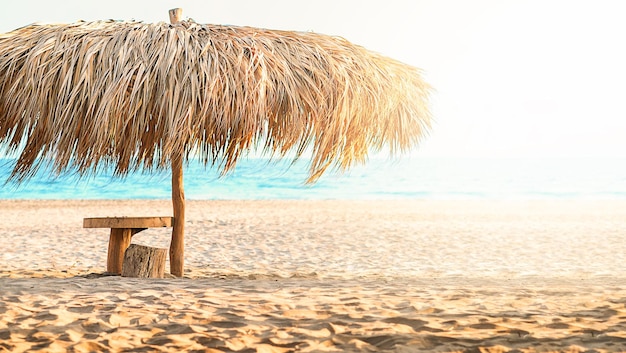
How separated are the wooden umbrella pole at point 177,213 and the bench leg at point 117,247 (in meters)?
0.37

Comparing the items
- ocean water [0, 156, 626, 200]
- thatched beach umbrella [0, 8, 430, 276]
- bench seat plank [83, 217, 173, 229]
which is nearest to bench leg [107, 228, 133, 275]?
bench seat plank [83, 217, 173, 229]

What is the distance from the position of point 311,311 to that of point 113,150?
1.78 m

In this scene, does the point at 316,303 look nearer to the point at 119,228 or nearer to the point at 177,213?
the point at 177,213

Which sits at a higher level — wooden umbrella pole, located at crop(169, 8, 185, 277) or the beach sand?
wooden umbrella pole, located at crop(169, 8, 185, 277)

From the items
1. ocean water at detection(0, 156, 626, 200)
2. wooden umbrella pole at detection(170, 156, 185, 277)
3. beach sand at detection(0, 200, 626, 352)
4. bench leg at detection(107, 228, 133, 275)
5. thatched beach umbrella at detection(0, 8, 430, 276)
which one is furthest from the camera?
ocean water at detection(0, 156, 626, 200)

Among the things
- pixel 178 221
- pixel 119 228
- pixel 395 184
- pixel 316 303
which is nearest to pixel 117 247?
pixel 119 228

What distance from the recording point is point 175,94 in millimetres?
4098

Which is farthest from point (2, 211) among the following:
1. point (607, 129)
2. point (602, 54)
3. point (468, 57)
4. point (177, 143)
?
point (607, 129)

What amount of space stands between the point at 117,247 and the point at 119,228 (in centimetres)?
19

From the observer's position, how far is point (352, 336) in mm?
3062

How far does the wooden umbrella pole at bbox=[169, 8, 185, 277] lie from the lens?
197 inches

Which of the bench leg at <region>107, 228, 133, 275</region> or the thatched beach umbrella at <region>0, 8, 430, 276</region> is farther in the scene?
the bench leg at <region>107, 228, 133, 275</region>

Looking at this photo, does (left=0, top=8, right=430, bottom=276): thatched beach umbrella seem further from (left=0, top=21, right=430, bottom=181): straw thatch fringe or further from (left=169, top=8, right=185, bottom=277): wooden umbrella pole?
(left=169, top=8, right=185, bottom=277): wooden umbrella pole

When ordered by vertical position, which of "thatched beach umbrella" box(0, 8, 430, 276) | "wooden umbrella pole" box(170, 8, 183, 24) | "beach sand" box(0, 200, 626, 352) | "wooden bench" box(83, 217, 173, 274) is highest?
"wooden umbrella pole" box(170, 8, 183, 24)
